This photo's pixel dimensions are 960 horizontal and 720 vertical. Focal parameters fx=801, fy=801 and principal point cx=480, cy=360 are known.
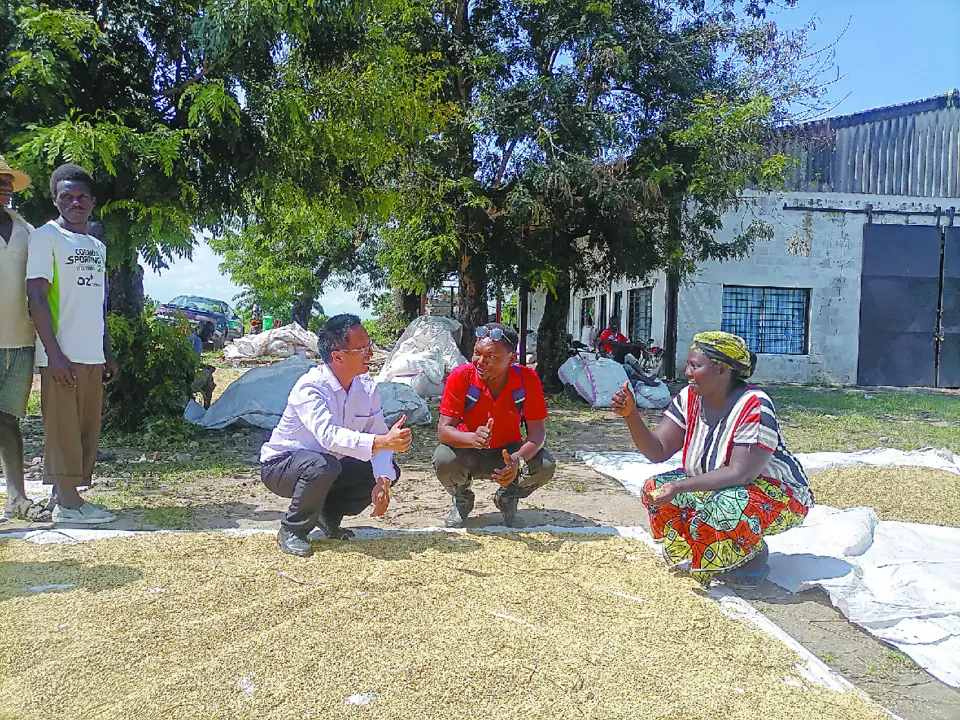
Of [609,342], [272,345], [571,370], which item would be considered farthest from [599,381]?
[272,345]

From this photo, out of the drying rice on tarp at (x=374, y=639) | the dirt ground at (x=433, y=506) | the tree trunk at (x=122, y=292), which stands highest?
the tree trunk at (x=122, y=292)

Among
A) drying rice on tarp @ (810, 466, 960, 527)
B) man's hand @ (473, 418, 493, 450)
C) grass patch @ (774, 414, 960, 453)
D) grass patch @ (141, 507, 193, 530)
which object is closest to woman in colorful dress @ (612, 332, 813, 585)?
man's hand @ (473, 418, 493, 450)

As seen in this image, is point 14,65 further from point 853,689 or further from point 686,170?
point 686,170

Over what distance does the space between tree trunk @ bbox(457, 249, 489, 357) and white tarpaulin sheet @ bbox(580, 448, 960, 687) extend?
6.95 metres

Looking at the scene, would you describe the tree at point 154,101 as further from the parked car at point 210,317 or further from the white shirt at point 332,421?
the parked car at point 210,317

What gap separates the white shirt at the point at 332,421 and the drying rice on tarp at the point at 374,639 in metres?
0.42

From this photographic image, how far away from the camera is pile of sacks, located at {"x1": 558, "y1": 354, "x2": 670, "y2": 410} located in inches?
390

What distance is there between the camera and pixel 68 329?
3.71m

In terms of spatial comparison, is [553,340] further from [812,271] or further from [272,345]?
[272,345]

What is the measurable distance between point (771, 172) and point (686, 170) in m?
1.11

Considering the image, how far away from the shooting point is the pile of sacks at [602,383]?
9.90 m

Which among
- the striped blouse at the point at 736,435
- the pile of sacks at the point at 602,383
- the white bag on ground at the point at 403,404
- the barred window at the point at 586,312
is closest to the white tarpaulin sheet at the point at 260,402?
the white bag on ground at the point at 403,404

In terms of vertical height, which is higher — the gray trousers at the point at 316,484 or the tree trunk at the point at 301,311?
the tree trunk at the point at 301,311

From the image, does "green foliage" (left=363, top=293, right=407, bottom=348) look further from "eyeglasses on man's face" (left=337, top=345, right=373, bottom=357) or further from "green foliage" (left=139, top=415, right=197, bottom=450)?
"eyeglasses on man's face" (left=337, top=345, right=373, bottom=357)
